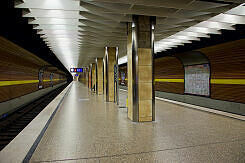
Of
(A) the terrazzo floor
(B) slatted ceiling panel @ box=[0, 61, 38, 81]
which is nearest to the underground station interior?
(A) the terrazzo floor

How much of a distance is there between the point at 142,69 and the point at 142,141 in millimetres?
2527

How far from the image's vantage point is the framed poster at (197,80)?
9.38 m

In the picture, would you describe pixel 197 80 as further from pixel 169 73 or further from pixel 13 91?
pixel 13 91

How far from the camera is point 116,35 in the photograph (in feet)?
25.8

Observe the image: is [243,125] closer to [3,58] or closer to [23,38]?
[23,38]

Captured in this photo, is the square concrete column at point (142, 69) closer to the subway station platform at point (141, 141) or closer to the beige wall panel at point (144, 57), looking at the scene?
the beige wall panel at point (144, 57)

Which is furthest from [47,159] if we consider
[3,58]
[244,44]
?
[3,58]

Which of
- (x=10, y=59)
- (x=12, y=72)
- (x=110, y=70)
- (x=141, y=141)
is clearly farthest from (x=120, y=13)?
(x=12, y=72)

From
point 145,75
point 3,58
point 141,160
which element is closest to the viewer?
point 141,160

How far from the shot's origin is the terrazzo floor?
3.23 m

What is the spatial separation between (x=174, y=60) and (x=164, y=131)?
8.03 m

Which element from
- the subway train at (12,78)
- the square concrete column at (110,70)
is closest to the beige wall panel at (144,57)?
the square concrete column at (110,70)

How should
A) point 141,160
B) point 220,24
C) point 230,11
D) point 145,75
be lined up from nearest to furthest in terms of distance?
point 141,160, point 230,11, point 145,75, point 220,24

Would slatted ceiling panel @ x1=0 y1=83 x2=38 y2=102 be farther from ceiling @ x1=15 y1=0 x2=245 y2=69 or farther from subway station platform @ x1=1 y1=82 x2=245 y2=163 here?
subway station platform @ x1=1 y1=82 x2=245 y2=163
